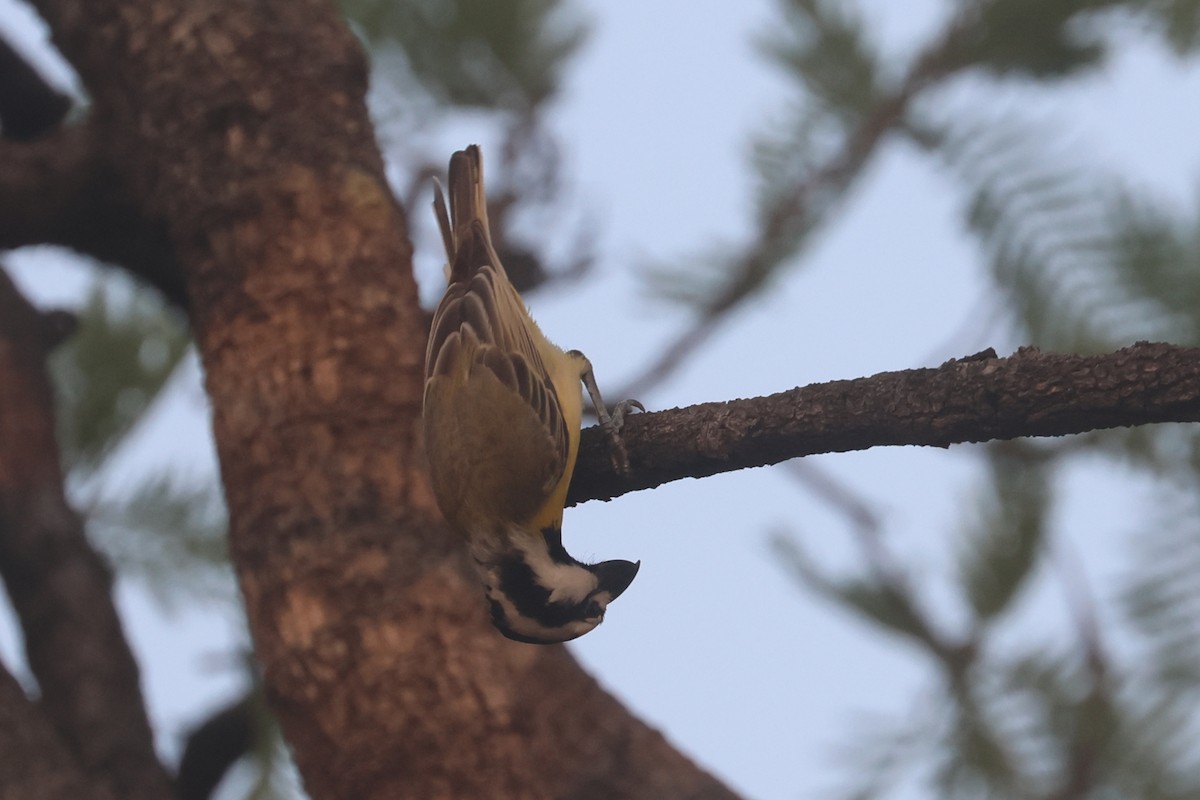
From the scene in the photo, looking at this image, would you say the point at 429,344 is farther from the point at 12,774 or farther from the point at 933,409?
the point at 933,409

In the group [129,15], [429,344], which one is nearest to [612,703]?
[429,344]

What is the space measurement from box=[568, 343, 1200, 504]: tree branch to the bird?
632mm

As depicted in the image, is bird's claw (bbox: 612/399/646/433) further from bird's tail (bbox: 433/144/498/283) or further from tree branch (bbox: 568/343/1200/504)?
bird's tail (bbox: 433/144/498/283)

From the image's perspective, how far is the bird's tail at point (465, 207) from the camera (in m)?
2.47

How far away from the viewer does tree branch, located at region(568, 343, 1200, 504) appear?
4.17ft

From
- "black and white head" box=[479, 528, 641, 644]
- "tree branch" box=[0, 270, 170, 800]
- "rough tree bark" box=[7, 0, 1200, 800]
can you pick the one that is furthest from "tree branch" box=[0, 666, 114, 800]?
"black and white head" box=[479, 528, 641, 644]

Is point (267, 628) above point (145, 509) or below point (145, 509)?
below

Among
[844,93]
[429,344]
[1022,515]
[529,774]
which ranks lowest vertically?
[529,774]

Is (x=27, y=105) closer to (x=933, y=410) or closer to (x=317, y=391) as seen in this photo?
(x=317, y=391)

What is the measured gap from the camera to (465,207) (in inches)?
102

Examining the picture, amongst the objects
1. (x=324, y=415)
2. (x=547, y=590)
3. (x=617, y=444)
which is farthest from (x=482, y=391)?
(x=617, y=444)

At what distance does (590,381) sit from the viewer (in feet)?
8.14

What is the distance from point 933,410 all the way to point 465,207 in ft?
4.51

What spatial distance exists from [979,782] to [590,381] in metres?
1.03
